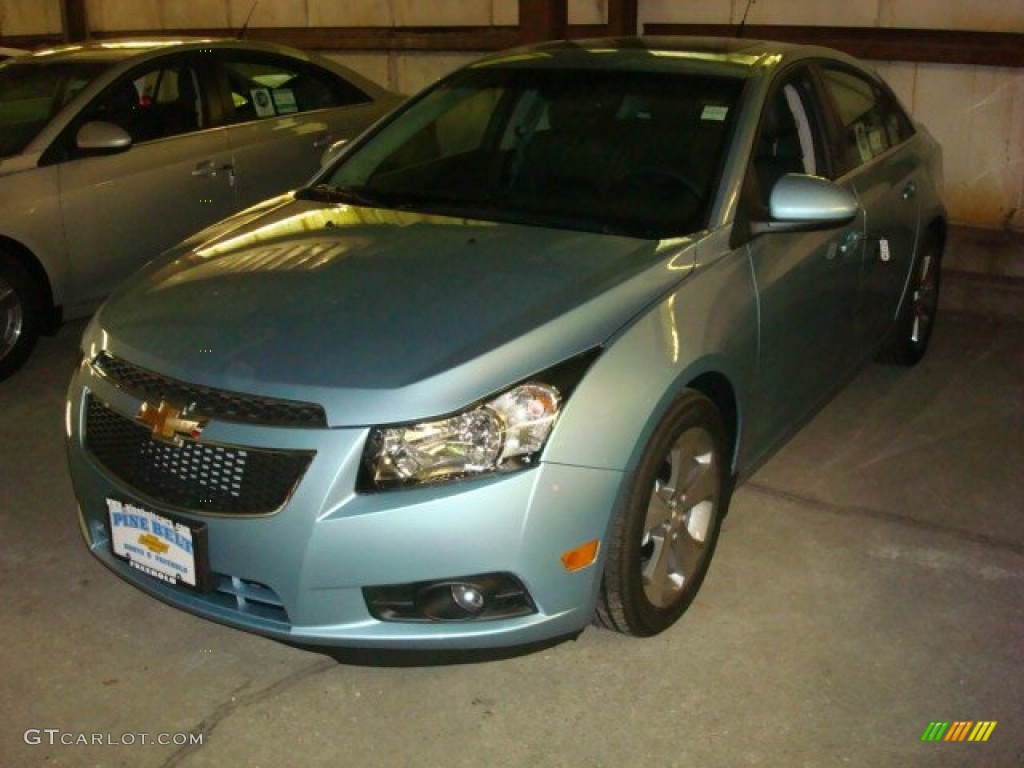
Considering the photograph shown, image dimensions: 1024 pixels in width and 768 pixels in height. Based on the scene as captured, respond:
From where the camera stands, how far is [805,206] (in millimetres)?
3594

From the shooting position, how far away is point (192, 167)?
615cm

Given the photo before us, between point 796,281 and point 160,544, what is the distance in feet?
6.92

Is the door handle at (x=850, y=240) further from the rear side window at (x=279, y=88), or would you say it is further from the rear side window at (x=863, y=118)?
the rear side window at (x=279, y=88)

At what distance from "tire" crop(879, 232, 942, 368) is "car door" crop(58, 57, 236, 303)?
11.1 feet

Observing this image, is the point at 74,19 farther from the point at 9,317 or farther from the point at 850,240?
the point at 850,240

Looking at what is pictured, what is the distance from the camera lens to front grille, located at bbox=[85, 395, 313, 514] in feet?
9.32

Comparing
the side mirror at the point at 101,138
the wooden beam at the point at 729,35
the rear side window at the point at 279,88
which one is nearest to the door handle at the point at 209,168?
the rear side window at the point at 279,88

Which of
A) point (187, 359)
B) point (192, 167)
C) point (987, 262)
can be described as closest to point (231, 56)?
point (192, 167)

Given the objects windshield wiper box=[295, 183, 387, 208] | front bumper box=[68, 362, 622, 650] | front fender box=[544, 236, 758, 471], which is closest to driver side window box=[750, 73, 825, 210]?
front fender box=[544, 236, 758, 471]

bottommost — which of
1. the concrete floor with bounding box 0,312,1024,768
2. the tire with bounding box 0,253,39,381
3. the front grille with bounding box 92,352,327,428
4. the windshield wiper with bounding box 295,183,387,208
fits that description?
the concrete floor with bounding box 0,312,1024,768

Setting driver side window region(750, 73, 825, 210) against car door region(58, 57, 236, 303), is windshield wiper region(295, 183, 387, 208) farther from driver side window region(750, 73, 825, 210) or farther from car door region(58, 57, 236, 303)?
Result: car door region(58, 57, 236, 303)

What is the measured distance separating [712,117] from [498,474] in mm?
1685

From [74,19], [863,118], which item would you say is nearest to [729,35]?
[863,118]

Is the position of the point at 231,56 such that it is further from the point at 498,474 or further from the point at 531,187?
the point at 498,474
